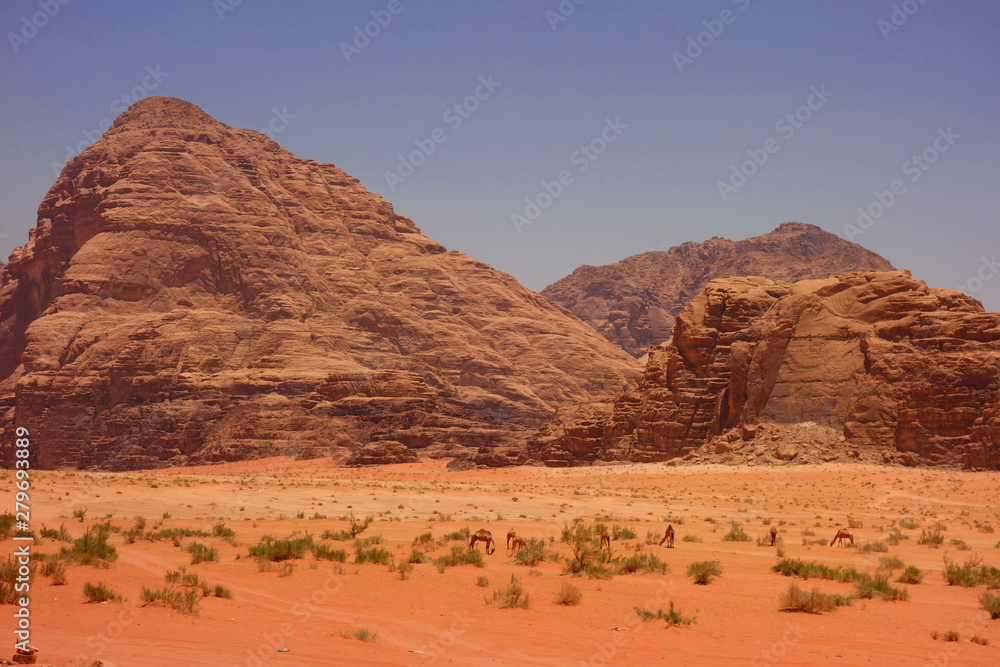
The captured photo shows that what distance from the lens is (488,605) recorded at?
1330 centimetres

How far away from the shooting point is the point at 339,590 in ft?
47.1

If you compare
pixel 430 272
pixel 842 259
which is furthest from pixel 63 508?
pixel 842 259

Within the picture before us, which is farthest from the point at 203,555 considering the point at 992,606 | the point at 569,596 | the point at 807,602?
the point at 992,606

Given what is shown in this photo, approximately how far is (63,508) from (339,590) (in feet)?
50.5

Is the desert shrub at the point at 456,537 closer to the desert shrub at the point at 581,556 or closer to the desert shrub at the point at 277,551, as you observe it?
the desert shrub at the point at 581,556

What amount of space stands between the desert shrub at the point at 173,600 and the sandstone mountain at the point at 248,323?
162 ft

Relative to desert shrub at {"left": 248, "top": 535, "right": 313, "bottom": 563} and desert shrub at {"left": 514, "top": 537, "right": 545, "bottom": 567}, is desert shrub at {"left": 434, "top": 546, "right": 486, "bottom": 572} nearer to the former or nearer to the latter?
desert shrub at {"left": 514, "top": 537, "right": 545, "bottom": 567}

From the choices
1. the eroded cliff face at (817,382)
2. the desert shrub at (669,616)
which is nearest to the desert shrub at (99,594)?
the desert shrub at (669,616)

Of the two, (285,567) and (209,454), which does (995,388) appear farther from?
(209,454)

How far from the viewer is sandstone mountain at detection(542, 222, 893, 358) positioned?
166m

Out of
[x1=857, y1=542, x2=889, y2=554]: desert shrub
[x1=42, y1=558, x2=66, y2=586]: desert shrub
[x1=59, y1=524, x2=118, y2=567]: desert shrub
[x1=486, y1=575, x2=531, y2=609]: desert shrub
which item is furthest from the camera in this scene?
[x1=857, y1=542, x2=889, y2=554]: desert shrub

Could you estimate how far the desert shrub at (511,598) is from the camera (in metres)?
13.1

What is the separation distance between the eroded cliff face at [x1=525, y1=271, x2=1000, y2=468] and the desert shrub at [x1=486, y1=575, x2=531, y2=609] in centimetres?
3689

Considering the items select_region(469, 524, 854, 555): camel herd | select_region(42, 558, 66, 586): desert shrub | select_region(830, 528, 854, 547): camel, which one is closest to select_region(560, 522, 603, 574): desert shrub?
select_region(469, 524, 854, 555): camel herd
